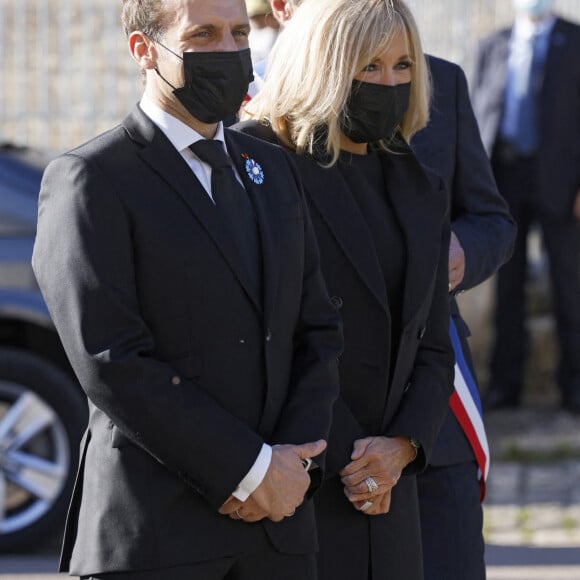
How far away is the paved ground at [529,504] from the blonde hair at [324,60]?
2.57m

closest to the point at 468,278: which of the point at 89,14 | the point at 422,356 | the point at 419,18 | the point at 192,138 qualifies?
the point at 422,356

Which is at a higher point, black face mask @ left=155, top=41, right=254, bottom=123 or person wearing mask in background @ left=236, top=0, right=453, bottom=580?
black face mask @ left=155, top=41, right=254, bottom=123

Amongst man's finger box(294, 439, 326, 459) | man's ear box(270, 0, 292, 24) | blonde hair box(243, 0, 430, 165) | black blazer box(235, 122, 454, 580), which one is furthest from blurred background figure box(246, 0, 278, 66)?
man's finger box(294, 439, 326, 459)

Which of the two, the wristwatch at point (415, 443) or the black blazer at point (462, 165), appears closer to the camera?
the wristwatch at point (415, 443)

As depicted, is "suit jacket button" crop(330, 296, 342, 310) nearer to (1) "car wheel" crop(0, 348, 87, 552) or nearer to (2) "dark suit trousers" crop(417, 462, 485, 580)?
(2) "dark suit trousers" crop(417, 462, 485, 580)

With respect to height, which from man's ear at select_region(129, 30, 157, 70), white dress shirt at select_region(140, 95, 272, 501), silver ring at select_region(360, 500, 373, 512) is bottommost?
silver ring at select_region(360, 500, 373, 512)

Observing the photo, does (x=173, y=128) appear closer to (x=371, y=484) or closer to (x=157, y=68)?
(x=157, y=68)

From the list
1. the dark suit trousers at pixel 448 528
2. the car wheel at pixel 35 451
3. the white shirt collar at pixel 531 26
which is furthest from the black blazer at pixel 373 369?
the white shirt collar at pixel 531 26

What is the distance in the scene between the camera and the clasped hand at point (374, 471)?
9.70 ft

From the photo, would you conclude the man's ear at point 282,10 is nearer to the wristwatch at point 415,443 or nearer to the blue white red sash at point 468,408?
the blue white red sash at point 468,408

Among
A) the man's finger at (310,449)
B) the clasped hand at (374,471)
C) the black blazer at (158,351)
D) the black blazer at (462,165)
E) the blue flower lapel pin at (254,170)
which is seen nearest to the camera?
the black blazer at (158,351)

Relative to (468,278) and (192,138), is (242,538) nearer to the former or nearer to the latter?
(192,138)

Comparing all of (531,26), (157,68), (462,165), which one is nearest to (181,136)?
(157,68)

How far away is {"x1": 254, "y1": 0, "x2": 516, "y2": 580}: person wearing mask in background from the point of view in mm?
3383
